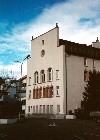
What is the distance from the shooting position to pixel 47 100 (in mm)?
56000

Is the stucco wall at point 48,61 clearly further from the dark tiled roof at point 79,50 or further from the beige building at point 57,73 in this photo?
the dark tiled roof at point 79,50

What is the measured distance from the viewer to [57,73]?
2159 inches

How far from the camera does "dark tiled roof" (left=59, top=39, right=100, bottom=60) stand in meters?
55.2

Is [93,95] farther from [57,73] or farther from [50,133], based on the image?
[50,133]

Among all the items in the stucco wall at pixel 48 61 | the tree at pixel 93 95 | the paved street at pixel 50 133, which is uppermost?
the stucco wall at pixel 48 61

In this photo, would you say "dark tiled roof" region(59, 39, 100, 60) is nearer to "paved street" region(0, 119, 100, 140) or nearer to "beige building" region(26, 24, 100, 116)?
"beige building" region(26, 24, 100, 116)

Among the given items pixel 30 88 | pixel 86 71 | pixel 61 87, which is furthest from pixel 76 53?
pixel 30 88

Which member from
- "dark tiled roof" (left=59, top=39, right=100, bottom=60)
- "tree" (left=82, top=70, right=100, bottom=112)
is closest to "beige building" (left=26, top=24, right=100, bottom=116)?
"dark tiled roof" (left=59, top=39, right=100, bottom=60)

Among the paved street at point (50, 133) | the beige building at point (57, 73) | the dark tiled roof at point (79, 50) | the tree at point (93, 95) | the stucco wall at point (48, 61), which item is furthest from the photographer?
the dark tiled roof at point (79, 50)

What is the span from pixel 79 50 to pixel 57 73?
6.79 meters

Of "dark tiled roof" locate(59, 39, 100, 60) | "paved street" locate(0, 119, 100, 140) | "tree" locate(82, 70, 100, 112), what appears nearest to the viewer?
"paved street" locate(0, 119, 100, 140)

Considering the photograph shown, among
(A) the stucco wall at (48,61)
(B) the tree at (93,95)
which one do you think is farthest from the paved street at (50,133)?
(A) the stucco wall at (48,61)

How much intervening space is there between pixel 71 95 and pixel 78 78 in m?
3.88

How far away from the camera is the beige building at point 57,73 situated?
173 ft
